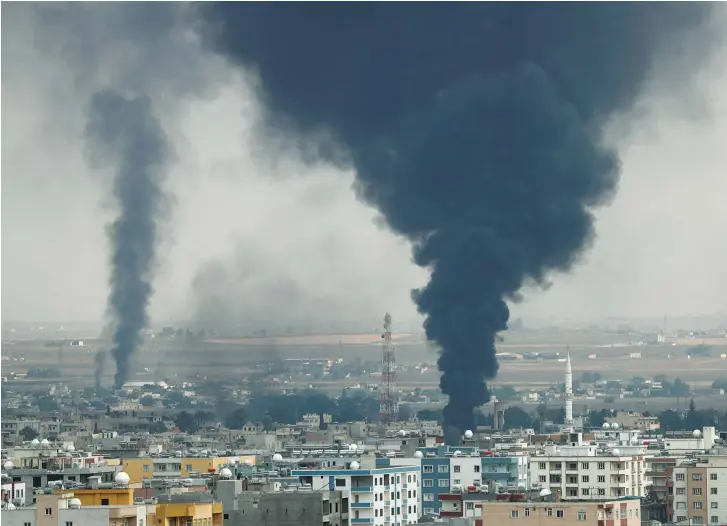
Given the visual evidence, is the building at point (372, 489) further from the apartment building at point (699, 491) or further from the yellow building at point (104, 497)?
the yellow building at point (104, 497)

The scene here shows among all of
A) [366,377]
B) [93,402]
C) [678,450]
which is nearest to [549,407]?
[366,377]

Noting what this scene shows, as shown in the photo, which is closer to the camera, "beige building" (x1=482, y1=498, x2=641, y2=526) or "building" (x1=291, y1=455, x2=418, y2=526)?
"beige building" (x1=482, y1=498, x2=641, y2=526)

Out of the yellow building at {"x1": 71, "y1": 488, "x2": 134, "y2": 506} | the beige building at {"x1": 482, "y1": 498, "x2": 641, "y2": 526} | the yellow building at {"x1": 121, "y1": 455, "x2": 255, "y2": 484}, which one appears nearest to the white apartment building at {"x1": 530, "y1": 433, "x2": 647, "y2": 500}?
the yellow building at {"x1": 121, "y1": 455, "x2": 255, "y2": 484}

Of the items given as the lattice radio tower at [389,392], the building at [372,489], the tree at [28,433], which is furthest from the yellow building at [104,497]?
the lattice radio tower at [389,392]

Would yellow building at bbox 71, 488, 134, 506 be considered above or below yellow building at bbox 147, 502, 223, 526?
above

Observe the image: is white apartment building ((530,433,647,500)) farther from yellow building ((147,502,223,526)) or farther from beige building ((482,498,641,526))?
yellow building ((147,502,223,526))

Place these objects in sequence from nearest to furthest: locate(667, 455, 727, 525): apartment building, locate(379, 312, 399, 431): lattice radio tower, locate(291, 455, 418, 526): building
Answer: locate(291, 455, 418, 526): building → locate(667, 455, 727, 525): apartment building → locate(379, 312, 399, 431): lattice radio tower

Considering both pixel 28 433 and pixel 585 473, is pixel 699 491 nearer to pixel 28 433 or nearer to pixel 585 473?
pixel 585 473
